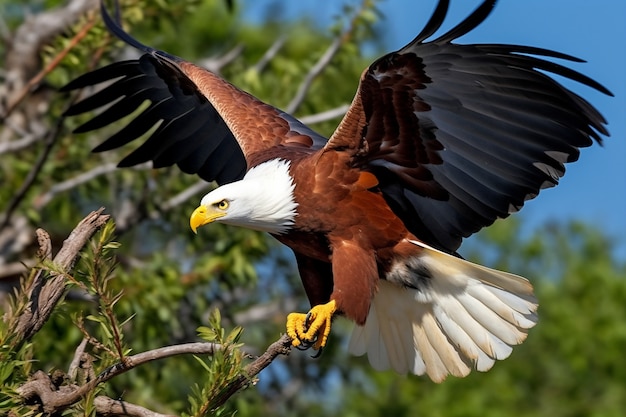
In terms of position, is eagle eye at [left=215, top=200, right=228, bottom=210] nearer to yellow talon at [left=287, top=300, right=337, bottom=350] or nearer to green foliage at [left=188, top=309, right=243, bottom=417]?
yellow talon at [left=287, top=300, right=337, bottom=350]

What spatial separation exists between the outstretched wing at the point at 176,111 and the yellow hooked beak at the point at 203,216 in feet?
3.61

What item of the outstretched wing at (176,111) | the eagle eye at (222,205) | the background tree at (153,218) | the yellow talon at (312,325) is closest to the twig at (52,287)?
the background tree at (153,218)

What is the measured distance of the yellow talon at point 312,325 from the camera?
16.5 ft

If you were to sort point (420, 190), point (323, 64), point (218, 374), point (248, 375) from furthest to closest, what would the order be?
point (323, 64) → point (420, 190) → point (248, 375) → point (218, 374)

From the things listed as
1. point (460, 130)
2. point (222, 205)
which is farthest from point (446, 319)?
Result: point (222, 205)

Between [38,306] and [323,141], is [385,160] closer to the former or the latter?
[323,141]

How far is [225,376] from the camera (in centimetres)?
398

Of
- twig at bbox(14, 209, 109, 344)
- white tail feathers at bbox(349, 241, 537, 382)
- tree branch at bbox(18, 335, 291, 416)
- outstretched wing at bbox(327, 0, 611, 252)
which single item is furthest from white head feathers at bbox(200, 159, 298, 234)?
tree branch at bbox(18, 335, 291, 416)

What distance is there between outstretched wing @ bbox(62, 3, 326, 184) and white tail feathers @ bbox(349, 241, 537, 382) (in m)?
1.07

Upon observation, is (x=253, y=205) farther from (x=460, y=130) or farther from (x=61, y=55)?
(x=61, y=55)

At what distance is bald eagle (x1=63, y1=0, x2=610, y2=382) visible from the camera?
5.22 meters

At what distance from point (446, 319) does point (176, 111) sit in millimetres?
2215

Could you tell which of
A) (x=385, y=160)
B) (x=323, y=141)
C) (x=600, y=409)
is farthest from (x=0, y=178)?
(x=600, y=409)

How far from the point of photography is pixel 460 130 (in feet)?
18.0
